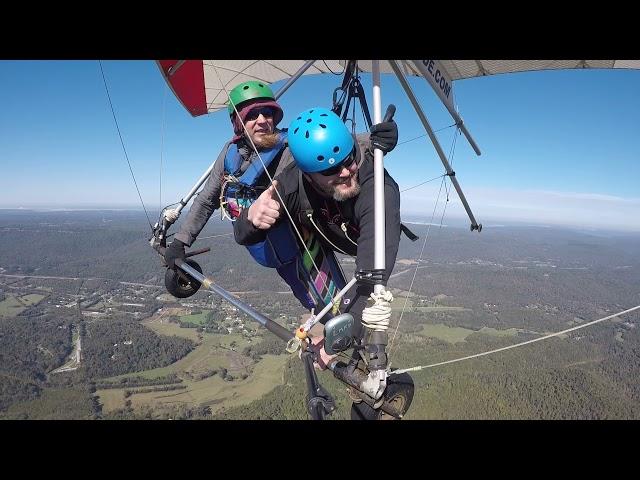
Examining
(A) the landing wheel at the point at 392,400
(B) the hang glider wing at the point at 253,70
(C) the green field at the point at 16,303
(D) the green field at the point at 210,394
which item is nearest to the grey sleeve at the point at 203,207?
(B) the hang glider wing at the point at 253,70

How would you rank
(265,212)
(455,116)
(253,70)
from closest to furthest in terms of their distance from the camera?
(265,212)
(455,116)
(253,70)

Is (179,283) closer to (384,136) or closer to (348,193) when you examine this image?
(348,193)

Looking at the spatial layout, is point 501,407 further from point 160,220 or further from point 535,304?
point 535,304

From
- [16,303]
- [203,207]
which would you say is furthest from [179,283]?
[16,303]

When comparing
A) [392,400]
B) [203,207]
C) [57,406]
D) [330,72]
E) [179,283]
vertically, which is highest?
[330,72]
